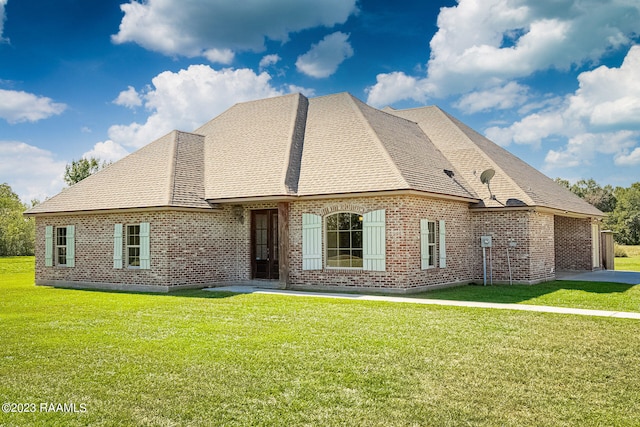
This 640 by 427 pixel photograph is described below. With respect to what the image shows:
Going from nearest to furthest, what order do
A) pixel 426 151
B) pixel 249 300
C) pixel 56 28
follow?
1. pixel 249 300
2. pixel 56 28
3. pixel 426 151

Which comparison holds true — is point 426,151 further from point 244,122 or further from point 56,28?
point 56,28

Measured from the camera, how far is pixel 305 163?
704 inches

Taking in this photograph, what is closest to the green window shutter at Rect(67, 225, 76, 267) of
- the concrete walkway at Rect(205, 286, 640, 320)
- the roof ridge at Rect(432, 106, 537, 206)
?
the concrete walkway at Rect(205, 286, 640, 320)

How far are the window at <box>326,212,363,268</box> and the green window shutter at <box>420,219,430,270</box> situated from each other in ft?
5.96

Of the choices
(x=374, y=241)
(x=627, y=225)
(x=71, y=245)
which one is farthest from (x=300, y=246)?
(x=627, y=225)

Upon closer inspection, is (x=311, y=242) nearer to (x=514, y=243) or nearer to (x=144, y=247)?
(x=144, y=247)

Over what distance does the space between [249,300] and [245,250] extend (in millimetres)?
4742

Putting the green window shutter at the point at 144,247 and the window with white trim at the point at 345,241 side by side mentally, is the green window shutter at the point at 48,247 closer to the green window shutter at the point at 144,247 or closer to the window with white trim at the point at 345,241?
the green window shutter at the point at 144,247

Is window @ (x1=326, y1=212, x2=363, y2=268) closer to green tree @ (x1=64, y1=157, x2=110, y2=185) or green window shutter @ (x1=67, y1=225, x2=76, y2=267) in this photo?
green window shutter @ (x1=67, y1=225, x2=76, y2=267)

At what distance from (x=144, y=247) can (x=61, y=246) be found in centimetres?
464

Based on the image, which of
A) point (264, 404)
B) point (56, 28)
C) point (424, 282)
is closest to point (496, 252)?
point (424, 282)

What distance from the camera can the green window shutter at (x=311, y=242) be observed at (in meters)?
16.1

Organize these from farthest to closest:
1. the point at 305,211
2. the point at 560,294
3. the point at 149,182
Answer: the point at 149,182 < the point at 305,211 < the point at 560,294

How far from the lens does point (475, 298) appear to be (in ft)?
45.5
